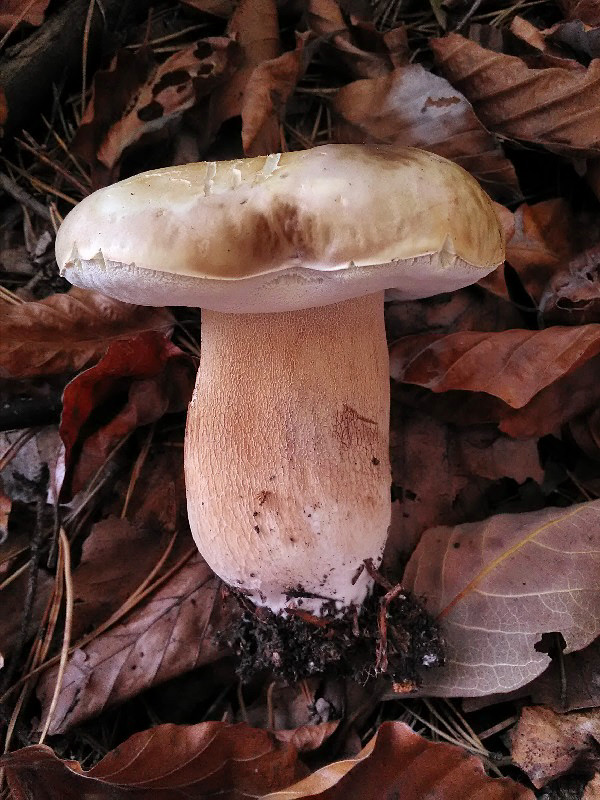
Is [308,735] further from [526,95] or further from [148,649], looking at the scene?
[526,95]

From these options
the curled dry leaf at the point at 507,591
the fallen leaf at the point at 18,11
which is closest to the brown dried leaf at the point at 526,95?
the curled dry leaf at the point at 507,591

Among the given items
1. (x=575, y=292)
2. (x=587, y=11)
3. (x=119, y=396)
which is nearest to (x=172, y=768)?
(x=119, y=396)

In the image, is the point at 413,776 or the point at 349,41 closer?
the point at 413,776

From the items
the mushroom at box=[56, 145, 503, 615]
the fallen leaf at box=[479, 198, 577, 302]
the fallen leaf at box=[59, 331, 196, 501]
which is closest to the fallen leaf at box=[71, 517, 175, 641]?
the fallen leaf at box=[59, 331, 196, 501]

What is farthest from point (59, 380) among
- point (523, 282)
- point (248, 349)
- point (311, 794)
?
point (523, 282)

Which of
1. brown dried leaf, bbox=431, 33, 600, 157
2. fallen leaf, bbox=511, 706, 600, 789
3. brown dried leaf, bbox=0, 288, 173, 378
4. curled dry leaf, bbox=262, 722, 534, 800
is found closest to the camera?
curled dry leaf, bbox=262, 722, 534, 800

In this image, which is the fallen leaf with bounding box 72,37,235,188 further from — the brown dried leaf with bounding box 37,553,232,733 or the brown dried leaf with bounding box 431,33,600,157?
the brown dried leaf with bounding box 37,553,232,733
